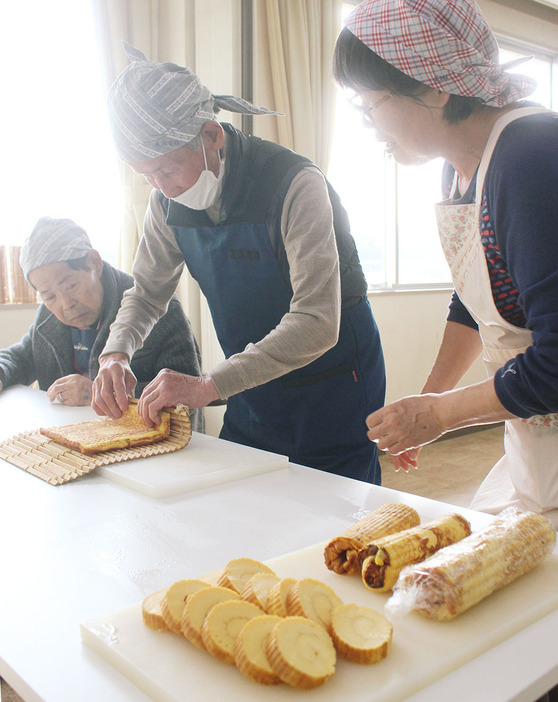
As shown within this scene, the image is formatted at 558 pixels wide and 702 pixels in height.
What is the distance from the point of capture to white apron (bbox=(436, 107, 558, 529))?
1061 millimetres

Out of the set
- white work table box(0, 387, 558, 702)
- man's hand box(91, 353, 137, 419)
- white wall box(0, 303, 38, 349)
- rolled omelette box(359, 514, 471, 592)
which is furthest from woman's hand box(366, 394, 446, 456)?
white wall box(0, 303, 38, 349)

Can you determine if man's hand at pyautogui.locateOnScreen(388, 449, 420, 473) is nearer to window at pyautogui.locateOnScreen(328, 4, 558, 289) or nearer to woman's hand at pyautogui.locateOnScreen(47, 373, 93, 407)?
woman's hand at pyautogui.locateOnScreen(47, 373, 93, 407)

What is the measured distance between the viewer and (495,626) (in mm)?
660

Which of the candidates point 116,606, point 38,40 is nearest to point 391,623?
point 116,606

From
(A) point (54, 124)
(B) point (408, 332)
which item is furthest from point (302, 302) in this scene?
(B) point (408, 332)

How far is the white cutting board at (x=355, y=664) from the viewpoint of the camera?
0.57m

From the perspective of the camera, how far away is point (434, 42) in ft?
3.01

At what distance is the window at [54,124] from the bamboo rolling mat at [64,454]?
1.84m

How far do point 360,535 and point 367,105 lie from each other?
2.18 feet

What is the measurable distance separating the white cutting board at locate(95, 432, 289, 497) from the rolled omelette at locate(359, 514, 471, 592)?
480mm

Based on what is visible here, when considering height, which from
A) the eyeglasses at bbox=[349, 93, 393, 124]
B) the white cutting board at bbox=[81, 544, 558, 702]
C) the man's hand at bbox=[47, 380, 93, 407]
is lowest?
the man's hand at bbox=[47, 380, 93, 407]

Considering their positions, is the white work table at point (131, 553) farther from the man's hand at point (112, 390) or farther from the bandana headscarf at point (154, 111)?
the bandana headscarf at point (154, 111)

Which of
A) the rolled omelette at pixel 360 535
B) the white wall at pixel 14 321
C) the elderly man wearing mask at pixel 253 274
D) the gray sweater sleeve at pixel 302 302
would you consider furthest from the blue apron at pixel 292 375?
the white wall at pixel 14 321

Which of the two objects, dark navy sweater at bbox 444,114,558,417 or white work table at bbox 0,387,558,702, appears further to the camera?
dark navy sweater at bbox 444,114,558,417
